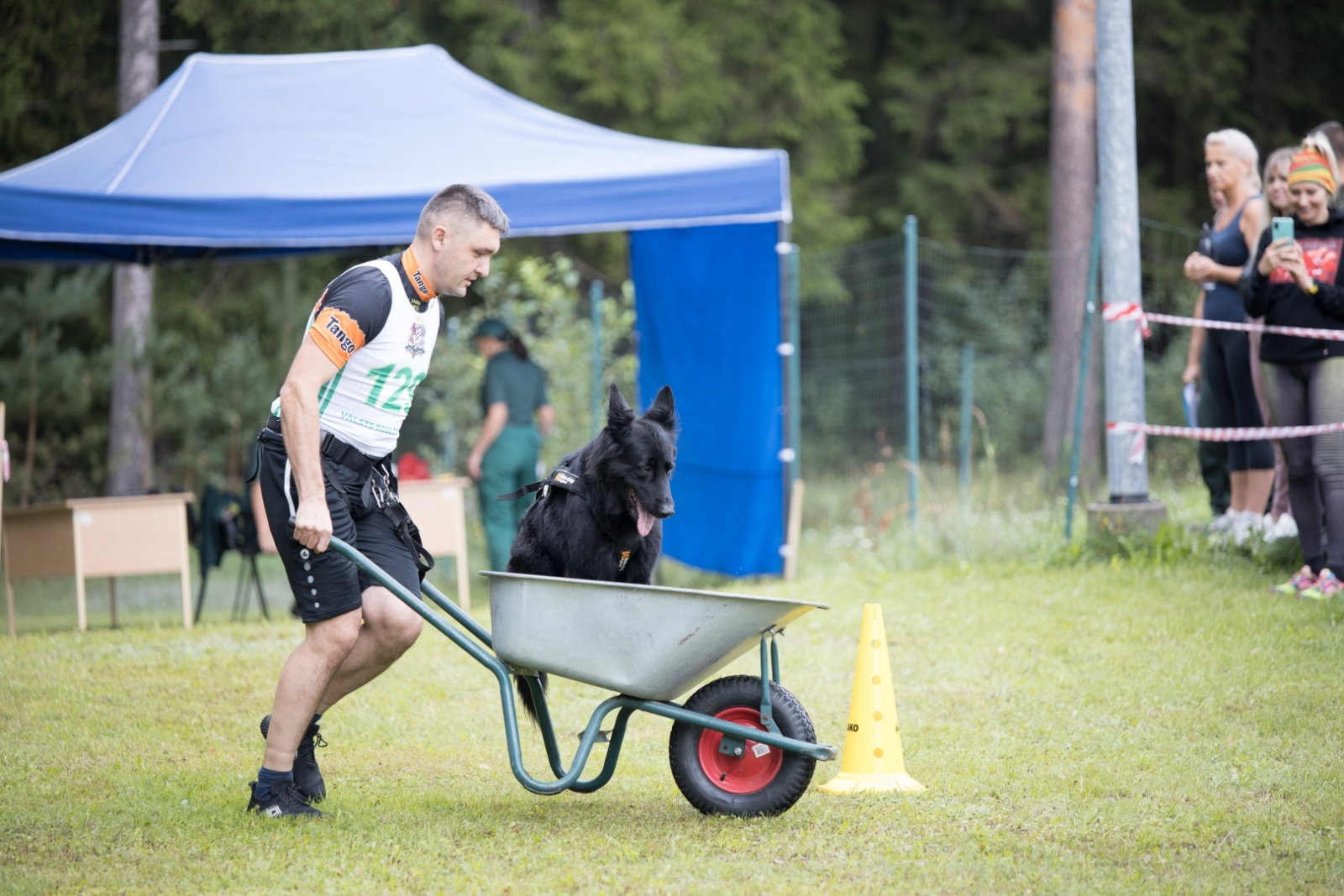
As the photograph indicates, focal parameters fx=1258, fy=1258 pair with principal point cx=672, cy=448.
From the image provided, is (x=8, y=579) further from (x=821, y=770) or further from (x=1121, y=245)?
(x=1121, y=245)

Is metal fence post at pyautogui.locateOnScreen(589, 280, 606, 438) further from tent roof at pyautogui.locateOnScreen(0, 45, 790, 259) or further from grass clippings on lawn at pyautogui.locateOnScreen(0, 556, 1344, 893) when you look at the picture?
grass clippings on lawn at pyautogui.locateOnScreen(0, 556, 1344, 893)

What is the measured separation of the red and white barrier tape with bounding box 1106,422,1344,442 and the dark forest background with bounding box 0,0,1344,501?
7591mm

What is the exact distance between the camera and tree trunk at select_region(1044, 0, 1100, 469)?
1233 cm

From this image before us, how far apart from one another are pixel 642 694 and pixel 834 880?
0.62m

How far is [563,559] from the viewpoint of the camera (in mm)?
3760

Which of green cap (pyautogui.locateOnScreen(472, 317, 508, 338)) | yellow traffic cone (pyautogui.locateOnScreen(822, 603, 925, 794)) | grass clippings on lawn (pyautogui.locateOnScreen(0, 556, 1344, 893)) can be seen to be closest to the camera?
grass clippings on lawn (pyautogui.locateOnScreen(0, 556, 1344, 893))

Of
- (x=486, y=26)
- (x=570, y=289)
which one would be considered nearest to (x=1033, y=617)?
(x=570, y=289)

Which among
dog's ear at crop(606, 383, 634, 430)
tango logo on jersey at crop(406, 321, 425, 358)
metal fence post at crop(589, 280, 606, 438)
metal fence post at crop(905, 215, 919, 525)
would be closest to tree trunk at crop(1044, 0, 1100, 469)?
A: metal fence post at crop(905, 215, 919, 525)

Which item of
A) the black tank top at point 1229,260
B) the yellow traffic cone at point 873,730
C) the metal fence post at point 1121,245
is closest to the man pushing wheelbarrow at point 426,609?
the yellow traffic cone at point 873,730

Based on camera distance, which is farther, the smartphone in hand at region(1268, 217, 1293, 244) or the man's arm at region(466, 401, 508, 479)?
the man's arm at region(466, 401, 508, 479)

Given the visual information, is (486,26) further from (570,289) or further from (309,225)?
(309,225)

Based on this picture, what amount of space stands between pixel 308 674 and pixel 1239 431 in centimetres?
429

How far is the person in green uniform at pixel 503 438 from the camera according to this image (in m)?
6.96

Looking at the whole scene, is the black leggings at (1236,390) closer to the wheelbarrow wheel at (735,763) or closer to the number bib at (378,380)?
the wheelbarrow wheel at (735,763)
